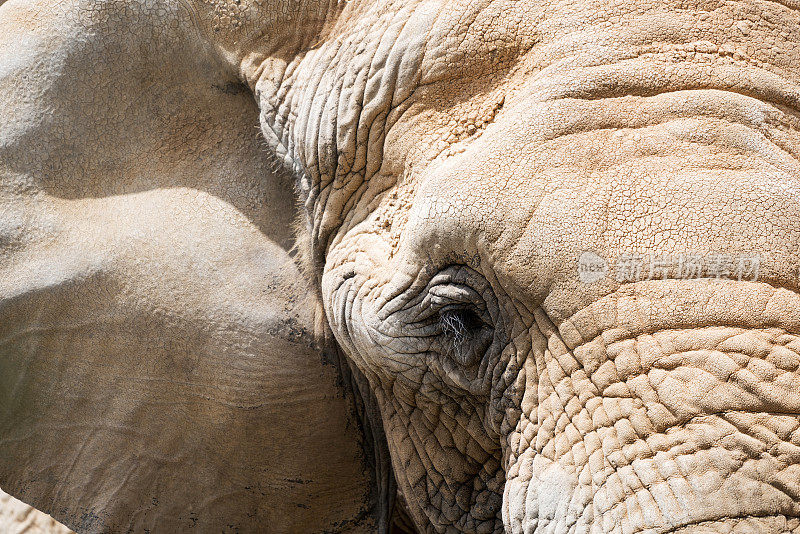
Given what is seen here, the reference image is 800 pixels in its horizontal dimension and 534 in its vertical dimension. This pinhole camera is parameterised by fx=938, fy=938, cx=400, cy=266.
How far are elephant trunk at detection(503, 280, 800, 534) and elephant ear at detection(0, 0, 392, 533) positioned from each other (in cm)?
68

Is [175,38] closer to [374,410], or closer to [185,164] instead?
[185,164]

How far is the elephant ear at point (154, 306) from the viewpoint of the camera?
6.31ft

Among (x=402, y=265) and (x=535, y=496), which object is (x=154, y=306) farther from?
(x=535, y=496)

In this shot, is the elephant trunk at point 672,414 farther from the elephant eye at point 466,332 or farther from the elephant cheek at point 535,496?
the elephant eye at point 466,332

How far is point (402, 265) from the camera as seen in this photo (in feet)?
5.01

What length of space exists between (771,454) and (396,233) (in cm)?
72

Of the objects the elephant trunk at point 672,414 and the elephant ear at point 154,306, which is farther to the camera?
the elephant ear at point 154,306

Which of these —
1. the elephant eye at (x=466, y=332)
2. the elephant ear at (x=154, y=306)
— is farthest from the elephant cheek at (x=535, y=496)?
the elephant ear at (x=154, y=306)

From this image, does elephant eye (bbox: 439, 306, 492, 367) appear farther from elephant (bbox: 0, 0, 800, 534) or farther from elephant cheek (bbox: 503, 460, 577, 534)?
elephant cheek (bbox: 503, 460, 577, 534)

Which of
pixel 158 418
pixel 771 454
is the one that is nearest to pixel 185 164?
pixel 158 418

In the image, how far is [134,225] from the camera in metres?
1.96

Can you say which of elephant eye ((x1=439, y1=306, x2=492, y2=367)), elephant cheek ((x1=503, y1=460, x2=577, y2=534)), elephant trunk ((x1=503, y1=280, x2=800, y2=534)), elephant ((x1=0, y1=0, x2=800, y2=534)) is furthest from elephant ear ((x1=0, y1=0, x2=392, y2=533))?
elephant trunk ((x1=503, y1=280, x2=800, y2=534))

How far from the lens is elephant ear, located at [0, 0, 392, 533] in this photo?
1.92 metres

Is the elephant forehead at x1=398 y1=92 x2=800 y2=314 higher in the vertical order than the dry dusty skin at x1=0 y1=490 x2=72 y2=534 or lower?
higher
